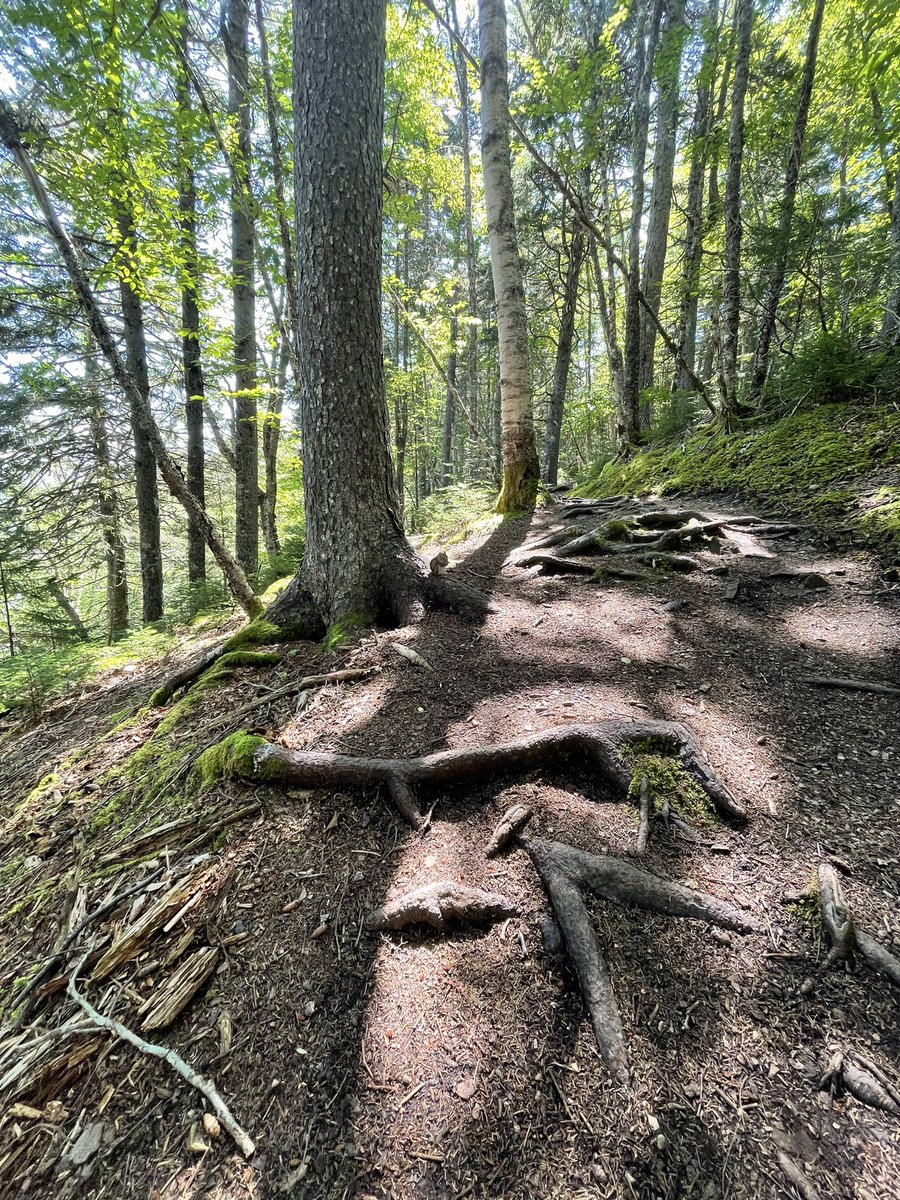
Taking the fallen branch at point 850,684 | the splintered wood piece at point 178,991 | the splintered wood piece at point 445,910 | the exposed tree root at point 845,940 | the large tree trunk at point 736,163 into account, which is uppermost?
the large tree trunk at point 736,163

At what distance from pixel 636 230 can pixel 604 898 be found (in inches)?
481

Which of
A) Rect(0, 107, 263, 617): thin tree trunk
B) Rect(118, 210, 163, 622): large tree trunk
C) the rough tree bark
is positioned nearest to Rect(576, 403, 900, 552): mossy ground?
the rough tree bark

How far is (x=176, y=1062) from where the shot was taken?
1.63 metres

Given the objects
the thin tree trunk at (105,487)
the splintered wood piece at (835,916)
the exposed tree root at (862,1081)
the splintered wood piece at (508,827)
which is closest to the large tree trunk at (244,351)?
the thin tree trunk at (105,487)

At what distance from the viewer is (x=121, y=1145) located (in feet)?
4.92

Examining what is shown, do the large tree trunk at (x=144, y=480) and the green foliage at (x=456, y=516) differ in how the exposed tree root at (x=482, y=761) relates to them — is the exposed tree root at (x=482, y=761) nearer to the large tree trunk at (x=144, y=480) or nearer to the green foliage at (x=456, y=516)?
the green foliage at (x=456, y=516)

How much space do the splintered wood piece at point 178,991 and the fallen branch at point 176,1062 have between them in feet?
0.18

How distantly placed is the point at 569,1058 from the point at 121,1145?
56.7 inches

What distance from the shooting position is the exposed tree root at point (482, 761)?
2.46 metres

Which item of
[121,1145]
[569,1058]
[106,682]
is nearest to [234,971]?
[121,1145]

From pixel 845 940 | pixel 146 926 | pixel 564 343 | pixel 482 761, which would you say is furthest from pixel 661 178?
pixel 146 926

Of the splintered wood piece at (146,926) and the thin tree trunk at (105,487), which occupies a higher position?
the thin tree trunk at (105,487)

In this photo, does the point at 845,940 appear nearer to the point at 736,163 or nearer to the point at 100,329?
the point at 100,329

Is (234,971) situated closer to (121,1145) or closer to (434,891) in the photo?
(121,1145)
